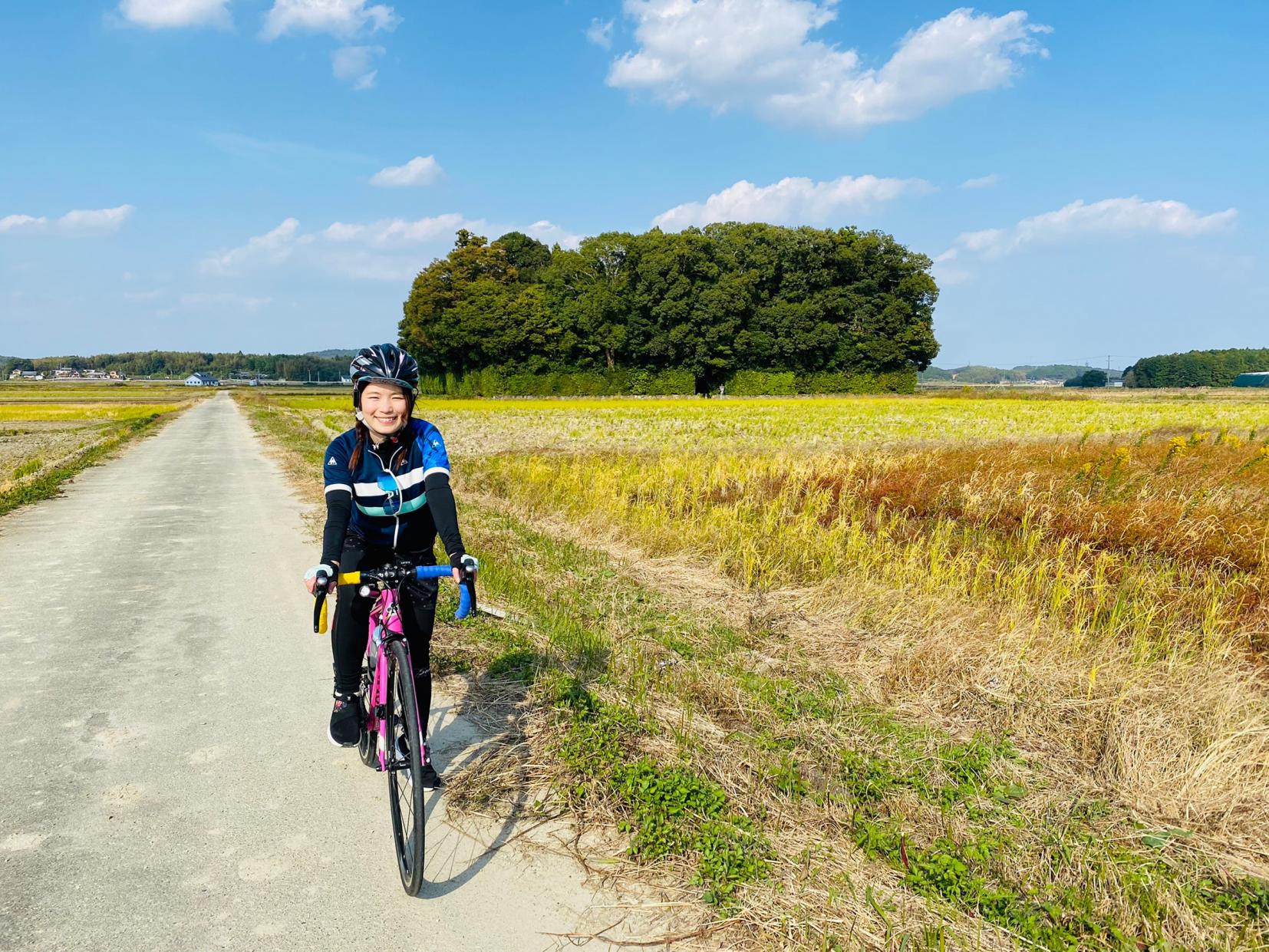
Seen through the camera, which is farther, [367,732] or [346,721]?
[367,732]

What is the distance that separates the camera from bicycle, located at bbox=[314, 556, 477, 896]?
118 inches

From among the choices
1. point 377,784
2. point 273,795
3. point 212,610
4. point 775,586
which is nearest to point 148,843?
point 273,795

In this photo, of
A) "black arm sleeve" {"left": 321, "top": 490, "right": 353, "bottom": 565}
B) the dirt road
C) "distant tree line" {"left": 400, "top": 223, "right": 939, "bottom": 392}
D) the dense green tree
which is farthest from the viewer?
the dense green tree

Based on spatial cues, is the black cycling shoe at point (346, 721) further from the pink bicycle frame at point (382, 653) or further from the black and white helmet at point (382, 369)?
the black and white helmet at point (382, 369)

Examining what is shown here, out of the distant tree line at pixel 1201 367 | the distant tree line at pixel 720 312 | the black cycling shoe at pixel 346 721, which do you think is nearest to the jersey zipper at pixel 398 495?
the black cycling shoe at pixel 346 721

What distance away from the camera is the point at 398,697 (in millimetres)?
3324

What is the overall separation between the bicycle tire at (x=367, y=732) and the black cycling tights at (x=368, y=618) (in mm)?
89

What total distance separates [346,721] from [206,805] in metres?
0.77

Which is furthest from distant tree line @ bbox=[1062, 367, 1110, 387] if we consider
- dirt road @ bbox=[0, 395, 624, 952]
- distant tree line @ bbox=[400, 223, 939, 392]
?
dirt road @ bbox=[0, 395, 624, 952]

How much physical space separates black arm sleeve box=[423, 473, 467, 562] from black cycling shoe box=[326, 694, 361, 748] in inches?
41.8

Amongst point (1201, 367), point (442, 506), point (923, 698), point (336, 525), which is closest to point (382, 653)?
point (336, 525)

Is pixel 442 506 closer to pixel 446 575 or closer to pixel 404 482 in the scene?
pixel 404 482

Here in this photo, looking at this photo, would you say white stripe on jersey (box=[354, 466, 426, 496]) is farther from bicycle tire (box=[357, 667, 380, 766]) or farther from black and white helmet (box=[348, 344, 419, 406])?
bicycle tire (box=[357, 667, 380, 766])

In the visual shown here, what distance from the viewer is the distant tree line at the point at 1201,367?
125 meters
